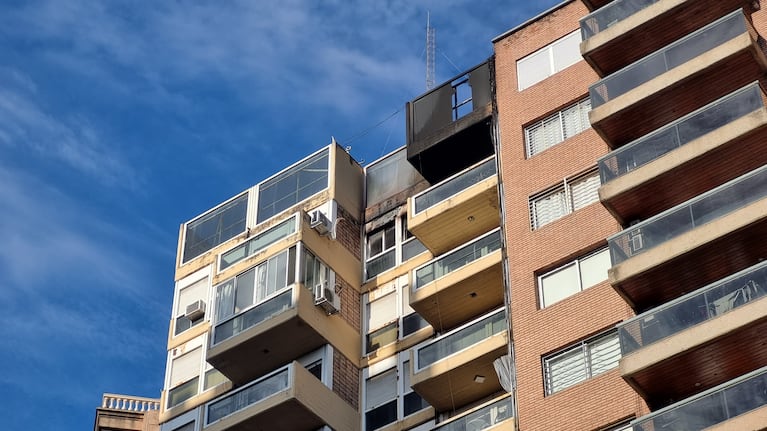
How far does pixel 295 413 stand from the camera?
40.6 m

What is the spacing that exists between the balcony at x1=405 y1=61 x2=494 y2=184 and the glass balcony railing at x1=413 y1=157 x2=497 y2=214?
1560mm

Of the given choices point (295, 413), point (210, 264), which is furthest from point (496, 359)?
point (210, 264)

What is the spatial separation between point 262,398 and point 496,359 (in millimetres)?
6878

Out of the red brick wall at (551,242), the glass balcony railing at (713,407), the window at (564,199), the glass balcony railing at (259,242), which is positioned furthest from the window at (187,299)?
the glass balcony railing at (713,407)

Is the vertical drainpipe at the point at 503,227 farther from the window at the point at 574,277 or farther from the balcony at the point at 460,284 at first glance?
the balcony at the point at 460,284

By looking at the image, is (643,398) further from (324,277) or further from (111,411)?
(111,411)

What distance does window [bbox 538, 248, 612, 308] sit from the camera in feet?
118

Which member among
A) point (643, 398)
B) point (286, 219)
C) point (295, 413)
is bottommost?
point (643, 398)

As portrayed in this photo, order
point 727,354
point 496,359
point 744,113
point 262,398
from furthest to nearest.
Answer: point 262,398, point 496,359, point 744,113, point 727,354

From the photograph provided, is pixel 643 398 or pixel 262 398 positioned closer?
pixel 643 398

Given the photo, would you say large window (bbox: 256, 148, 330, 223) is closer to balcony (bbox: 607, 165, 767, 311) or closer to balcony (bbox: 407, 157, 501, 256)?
balcony (bbox: 407, 157, 501, 256)

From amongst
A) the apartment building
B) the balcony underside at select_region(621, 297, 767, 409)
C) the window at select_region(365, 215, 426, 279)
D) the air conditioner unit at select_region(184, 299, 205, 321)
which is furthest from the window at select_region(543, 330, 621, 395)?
the air conditioner unit at select_region(184, 299, 205, 321)

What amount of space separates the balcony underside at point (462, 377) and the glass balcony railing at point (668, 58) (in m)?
6.83

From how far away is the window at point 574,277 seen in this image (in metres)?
36.0
